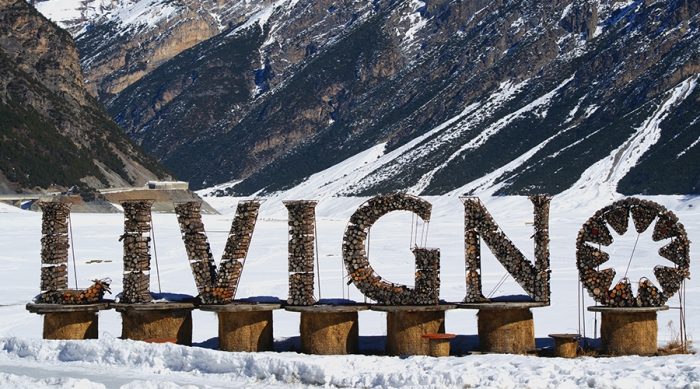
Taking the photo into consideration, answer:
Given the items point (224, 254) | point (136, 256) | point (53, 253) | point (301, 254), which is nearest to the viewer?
point (301, 254)

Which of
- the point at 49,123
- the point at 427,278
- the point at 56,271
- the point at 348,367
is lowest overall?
the point at 348,367

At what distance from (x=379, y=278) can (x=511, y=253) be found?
294cm

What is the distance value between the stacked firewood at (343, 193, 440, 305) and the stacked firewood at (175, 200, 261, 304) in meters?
2.31

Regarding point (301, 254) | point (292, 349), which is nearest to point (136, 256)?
point (301, 254)

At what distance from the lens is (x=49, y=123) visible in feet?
486

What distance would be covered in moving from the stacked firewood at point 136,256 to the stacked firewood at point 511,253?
7313mm

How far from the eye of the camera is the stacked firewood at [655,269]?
2477cm

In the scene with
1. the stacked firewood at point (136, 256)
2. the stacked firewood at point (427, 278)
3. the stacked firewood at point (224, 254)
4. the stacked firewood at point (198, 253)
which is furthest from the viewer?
the stacked firewood at point (136, 256)

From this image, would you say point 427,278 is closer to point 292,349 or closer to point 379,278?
point 379,278

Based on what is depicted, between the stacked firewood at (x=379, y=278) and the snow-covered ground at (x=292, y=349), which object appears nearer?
the snow-covered ground at (x=292, y=349)

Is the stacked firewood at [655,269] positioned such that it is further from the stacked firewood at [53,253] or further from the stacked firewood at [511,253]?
the stacked firewood at [53,253]

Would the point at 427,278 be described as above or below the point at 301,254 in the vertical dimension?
below

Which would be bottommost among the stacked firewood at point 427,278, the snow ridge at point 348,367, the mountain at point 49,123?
the snow ridge at point 348,367

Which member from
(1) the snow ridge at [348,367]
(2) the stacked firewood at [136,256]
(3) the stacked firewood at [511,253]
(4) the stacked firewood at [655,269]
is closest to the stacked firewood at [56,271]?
(2) the stacked firewood at [136,256]
